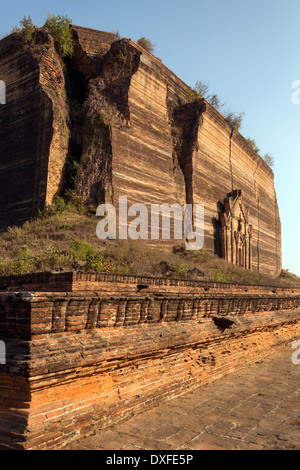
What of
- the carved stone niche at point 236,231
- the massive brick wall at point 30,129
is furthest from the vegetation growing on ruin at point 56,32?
the carved stone niche at point 236,231

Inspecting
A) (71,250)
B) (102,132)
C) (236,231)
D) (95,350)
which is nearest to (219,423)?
(95,350)

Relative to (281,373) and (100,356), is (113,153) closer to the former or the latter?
(281,373)

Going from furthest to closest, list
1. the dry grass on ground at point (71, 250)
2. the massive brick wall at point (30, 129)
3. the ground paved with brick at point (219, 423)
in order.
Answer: the massive brick wall at point (30, 129)
the dry grass on ground at point (71, 250)
the ground paved with brick at point (219, 423)

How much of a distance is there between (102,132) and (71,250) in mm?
5701

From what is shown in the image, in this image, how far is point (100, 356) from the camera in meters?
3.23

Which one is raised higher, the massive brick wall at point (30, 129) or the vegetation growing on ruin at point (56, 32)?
the vegetation growing on ruin at point (56, 32)

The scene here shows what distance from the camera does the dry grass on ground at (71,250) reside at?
7.40 meters

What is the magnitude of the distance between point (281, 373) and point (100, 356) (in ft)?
12.9

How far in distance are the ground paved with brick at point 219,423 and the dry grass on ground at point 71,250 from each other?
3.46 m

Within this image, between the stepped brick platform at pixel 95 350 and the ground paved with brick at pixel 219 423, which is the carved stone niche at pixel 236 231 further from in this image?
the ground paved with brick at pixel 219 423

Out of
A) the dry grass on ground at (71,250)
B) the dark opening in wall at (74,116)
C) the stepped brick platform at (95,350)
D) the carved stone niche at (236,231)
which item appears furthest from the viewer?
the carved stone niche at (236,231)

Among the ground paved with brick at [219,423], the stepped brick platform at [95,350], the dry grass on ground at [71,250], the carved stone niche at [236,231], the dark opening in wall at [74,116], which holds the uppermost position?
the dark opening in wall at [74,116]

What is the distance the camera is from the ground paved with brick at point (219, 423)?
3092 millimetres

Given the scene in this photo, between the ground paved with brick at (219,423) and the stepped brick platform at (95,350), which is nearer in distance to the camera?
the stepped brick platform at (95,350)
